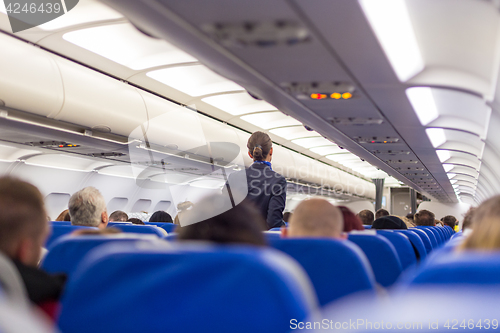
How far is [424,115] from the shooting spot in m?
7.18

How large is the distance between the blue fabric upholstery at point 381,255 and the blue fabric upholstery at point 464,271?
187 cm

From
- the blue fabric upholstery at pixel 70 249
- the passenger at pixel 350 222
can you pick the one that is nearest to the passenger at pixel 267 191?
the passenger at pixel 350 222

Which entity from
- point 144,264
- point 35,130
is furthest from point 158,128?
point 144,264

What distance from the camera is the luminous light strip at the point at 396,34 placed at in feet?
12.1

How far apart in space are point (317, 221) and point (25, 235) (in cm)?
140

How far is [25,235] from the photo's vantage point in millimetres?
1558

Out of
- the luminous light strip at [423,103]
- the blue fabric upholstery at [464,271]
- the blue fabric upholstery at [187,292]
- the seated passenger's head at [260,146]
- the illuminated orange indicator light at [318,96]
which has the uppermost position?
the luminous light strip at [423,103]

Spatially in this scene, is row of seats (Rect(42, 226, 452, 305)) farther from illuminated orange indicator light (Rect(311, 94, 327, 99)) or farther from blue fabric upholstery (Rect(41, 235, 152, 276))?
illuminated orange indicator light (Rect(311, 94, 327, 99))

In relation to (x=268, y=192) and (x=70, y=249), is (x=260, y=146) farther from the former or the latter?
(x=70, y=249)

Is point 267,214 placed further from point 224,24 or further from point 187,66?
point 187,66

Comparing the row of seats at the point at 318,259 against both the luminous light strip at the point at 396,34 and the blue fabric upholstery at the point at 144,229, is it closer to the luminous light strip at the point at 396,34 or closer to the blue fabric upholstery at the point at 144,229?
the blue fabric upholstery at the point at 144,229

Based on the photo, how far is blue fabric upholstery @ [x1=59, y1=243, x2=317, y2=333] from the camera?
0.97 m

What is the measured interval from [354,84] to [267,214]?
6.60ft

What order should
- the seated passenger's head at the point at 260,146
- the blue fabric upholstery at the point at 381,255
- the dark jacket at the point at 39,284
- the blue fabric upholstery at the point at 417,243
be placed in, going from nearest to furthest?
the dark jacket at the point at 39,284 → the blue fabric upholstery at the point at 381,255 → the blue fabric upholstery at the point at 417,243 → the seated passenger's head at the point at 260,146
